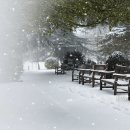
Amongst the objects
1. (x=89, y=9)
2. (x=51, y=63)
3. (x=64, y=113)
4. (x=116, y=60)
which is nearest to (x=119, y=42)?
(x=116, y=60)

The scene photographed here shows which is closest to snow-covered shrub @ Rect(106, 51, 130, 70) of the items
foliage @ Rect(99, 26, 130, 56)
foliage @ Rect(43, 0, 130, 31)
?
foliage @ Rect(99, 26, 130, 56)

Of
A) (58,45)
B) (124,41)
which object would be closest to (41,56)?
(58,45)

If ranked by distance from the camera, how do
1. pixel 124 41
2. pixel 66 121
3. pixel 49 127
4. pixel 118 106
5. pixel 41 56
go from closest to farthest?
pixel 49 127 → pixel 66 121 → pixel 118 106 → pixel 124 41 → pixel 41 56

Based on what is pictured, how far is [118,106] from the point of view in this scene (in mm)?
11680

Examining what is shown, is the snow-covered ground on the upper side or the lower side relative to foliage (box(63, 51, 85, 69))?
lower

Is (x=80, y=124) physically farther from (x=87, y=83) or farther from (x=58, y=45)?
(x=58, y=45)

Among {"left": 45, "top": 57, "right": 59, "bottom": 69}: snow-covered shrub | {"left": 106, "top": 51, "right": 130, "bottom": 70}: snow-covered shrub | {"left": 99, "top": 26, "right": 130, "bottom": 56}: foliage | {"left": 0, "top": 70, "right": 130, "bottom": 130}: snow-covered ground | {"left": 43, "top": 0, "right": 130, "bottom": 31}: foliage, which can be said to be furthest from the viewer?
{"left": 45, "top": 57, "right": 59, "bottom": 69}: snow-covered shrub

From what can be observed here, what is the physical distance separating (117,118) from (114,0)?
431 cm

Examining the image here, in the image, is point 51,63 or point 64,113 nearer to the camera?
point 64,113

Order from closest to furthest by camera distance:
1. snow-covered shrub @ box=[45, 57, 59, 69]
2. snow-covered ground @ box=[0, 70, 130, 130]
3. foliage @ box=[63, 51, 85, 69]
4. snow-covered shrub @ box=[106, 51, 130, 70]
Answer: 1. snow-covered ground @ box=[0, 70, 130, 130]
2. snow-covered shrub @ box=[106, 51, 130, 70]
3. foliage @ box=[63, 51, 85, 69]
4. snow-covered shrub @ box=[45, 57, 59, 69]

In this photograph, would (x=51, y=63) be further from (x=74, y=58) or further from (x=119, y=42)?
(x=119, y=42)

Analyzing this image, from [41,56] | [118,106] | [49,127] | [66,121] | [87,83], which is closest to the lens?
[49,127]

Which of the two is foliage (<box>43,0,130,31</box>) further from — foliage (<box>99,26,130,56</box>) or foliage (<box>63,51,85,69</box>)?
foliage (<box>63,51,85,69</box>)

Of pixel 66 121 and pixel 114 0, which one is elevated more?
pixel 114 0
